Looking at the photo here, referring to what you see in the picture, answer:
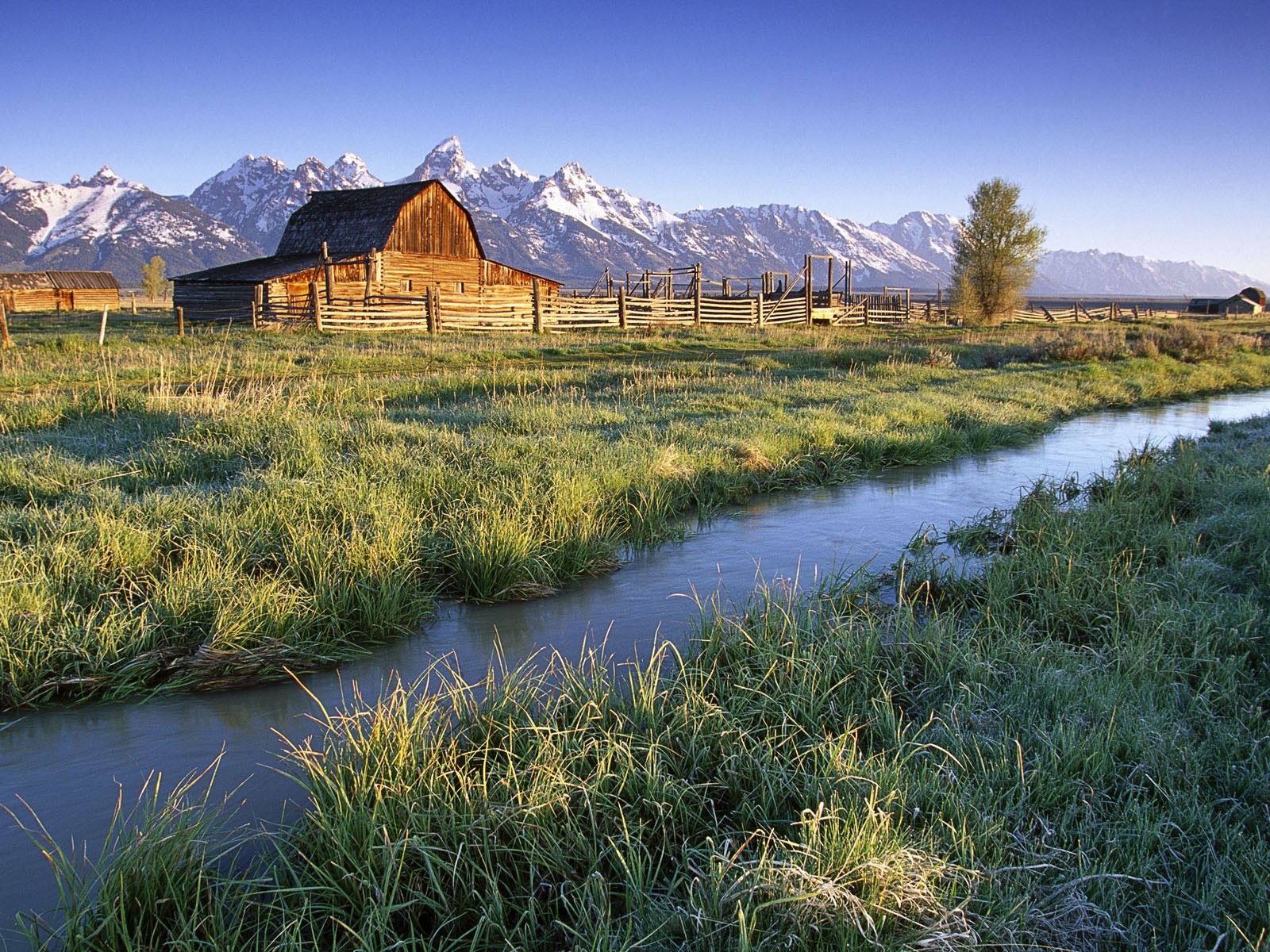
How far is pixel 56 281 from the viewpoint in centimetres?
6506

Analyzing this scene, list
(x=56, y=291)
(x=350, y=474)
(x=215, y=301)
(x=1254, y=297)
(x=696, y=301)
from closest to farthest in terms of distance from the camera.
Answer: (x=350, y=474)
(x=215, y=301)
(x=696, y=301)
(x=56, y=291)
(x=1254, y=297)

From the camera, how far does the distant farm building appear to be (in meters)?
65.5

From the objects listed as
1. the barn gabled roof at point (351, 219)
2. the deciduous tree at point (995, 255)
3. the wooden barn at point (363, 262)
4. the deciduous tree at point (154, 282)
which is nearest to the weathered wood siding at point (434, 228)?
the wooden barn at point (363, 262)

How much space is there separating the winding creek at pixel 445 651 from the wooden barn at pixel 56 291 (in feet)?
206

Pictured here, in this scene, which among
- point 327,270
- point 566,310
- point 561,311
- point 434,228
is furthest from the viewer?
point 434,228

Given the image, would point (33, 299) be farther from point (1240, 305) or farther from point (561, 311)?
point (1240, 305)

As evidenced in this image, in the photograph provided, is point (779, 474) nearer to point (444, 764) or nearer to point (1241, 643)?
point (1241, 643)

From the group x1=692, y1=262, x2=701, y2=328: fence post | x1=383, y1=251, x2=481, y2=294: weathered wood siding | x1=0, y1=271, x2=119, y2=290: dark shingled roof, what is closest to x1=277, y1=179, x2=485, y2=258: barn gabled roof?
x1=383, y1=251, x2=481, y2=294: weathered wood siding

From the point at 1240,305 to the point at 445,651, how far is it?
8041cm

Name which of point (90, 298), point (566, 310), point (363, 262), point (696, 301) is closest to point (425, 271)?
point (363, 262)

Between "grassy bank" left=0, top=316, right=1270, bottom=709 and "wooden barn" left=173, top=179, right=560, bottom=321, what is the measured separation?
15.3 m

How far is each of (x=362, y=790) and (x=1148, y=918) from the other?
263cm

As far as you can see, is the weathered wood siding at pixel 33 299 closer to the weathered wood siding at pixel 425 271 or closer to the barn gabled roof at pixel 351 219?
the barn gabled roof at pixel 351 219

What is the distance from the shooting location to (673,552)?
700cm
